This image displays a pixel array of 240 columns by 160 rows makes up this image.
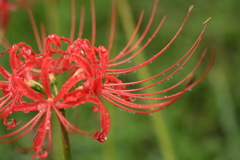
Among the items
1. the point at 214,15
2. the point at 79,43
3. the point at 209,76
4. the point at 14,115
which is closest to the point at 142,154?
the point at 209,76

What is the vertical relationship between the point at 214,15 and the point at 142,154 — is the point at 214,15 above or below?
above

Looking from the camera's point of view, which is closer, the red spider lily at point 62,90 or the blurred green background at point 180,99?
the red spider lily at point 62,90

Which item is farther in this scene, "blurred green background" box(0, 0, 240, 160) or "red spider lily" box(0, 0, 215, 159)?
"blurred green background" box(0, 0, 240, 160)

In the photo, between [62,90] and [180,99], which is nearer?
[62,90]

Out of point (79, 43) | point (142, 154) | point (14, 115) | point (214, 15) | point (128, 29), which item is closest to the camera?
point (79, 43)

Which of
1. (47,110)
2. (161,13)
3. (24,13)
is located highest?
(24,13)

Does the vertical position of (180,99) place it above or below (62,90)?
below

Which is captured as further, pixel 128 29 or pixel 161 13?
pixel 161 13

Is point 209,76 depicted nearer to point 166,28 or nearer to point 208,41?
point 208,41
